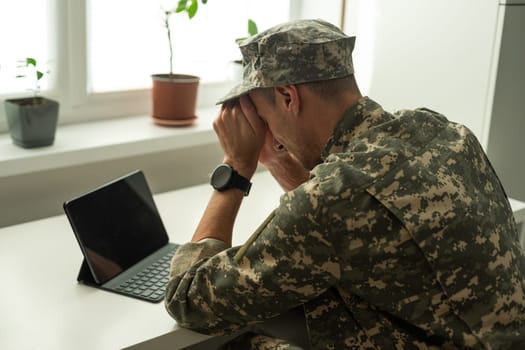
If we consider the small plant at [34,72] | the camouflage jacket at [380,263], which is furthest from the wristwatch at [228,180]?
the small plant at [34,72]

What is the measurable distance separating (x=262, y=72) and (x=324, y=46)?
12 cm

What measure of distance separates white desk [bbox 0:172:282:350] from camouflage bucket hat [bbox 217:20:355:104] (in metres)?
0.45

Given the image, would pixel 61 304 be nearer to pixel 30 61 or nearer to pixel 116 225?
pixel 116 225

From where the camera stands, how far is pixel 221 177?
144 centimetres

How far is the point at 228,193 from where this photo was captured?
4.66 ft

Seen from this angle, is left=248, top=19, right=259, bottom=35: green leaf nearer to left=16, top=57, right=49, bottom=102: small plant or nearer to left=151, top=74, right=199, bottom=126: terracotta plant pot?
left=151, top=74, right=199, bottom=126: terracotta plant pot

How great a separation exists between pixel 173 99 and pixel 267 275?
0.98 meters

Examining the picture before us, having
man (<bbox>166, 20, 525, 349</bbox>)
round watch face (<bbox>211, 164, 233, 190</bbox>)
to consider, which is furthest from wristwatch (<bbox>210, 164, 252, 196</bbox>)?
man (<bbox>166, 20, 525, 349</bbox>)

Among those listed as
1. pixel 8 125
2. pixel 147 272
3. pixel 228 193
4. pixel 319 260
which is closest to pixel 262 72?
pixel 228 193

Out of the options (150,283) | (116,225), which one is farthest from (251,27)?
(150,283)

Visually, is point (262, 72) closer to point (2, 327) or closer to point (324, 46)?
point (324, 46)

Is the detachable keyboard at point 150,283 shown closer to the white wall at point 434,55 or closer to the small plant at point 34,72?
the small plant at point 34,72

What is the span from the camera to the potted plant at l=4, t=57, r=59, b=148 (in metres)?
1.72

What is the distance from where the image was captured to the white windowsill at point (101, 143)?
170cm
